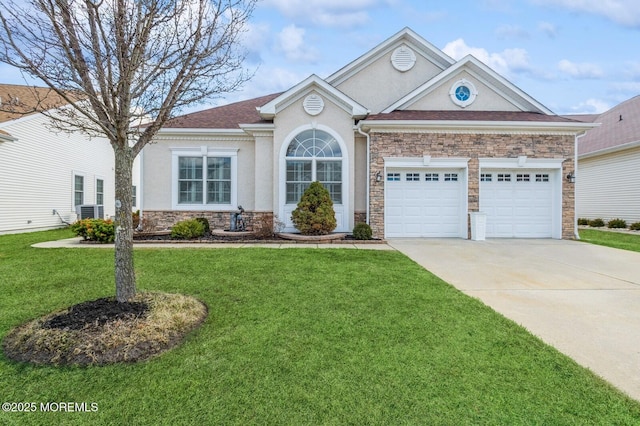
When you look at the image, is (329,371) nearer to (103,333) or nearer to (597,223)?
(103,333)

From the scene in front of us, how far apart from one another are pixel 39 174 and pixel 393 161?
15.0 m

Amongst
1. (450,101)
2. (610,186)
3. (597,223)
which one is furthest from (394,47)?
(597,223)

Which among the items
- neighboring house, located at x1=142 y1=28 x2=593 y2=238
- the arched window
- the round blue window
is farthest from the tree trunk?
the round blue window

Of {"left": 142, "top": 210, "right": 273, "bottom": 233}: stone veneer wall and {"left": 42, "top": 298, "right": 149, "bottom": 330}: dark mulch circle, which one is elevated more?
{"left": 142, "top": 210, "right": 273, "bottom": 233}: stone veneer wall

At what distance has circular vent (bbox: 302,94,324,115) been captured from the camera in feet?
37.3

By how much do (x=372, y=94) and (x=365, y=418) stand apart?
41.4ft

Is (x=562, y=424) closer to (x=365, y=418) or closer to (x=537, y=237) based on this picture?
(x=365, y=418)

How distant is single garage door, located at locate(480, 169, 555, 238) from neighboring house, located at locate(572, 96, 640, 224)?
749cm

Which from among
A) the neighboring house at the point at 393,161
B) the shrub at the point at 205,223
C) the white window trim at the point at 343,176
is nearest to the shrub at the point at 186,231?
the shrub at the point at 205,223

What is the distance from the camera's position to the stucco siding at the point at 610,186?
15398 mm

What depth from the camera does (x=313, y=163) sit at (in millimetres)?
11516

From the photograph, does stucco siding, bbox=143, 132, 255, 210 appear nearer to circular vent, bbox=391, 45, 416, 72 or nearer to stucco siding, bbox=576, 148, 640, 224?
circular vent, bbox=391, 45, 416, 72

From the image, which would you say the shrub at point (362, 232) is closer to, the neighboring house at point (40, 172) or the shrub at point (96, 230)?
the shrub at point (96, 230)

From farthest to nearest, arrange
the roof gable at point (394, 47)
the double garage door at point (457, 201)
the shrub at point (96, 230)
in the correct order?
the roof gable at point (394, 47), the double garage door at point (457, 201), the shrub at point (96, 230)
